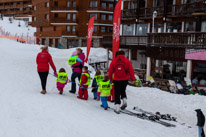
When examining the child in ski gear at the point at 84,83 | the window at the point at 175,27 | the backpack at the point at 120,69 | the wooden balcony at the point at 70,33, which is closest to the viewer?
the backpack at the point at 120,69

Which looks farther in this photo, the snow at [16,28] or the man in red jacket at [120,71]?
the snow at [16,28]

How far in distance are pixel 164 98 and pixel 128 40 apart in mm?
14493

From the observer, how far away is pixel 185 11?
969 inches

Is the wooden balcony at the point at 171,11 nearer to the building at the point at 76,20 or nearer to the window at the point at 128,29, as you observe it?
the window at the point at 128,29

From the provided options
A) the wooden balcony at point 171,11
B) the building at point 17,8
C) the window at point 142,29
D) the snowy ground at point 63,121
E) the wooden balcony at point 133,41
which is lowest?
the snowy ground at point 63,121

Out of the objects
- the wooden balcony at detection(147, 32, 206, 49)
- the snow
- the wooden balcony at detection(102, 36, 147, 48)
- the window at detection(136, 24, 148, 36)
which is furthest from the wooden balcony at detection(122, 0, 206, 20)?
the snow

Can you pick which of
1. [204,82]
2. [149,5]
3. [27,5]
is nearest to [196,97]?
[204,82]

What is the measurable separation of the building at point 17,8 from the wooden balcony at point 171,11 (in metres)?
59.0

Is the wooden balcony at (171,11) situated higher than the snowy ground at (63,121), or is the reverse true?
the wooden balcony at (171,11)

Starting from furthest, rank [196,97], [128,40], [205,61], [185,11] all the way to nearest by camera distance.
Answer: [128,40]
[185,11]
[205,61]
[196,97]

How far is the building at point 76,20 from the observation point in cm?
4997

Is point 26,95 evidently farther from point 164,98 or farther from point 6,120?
point 164,98

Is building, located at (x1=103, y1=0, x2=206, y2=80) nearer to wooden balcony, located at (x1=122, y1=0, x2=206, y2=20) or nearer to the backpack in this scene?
wooden balcony, located at (x1=122, y1=0, x2=206, y2=20)

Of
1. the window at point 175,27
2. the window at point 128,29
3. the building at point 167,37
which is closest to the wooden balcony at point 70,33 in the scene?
the building at point 167,37
